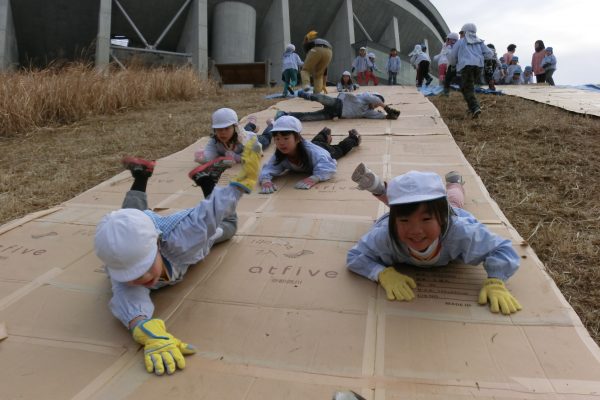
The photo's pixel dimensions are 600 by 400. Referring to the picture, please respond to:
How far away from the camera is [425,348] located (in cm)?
155

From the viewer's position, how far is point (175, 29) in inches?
631

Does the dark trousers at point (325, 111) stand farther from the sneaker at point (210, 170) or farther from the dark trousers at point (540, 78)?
the dark trousers at point (540, 78)

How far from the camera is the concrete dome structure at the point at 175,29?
13547mm

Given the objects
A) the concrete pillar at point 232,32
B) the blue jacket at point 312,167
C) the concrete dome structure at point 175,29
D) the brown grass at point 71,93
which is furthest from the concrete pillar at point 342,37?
the blue jacket at point 312,167

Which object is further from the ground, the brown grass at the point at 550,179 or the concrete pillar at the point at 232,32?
the concrete pillar at the point at 232,32

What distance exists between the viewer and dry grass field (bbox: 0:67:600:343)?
2408 millimetres

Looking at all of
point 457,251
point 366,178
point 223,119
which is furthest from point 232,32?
point 457,251

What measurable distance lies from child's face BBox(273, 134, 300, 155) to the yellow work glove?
146 centimetres

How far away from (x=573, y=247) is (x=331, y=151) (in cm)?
234

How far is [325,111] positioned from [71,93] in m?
4.11

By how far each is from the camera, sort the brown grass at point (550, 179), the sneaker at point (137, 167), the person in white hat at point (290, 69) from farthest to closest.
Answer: the person in white hat at point (290, 69)
the sneaker at point (137, 167)
the brown grass at point (550, 179)

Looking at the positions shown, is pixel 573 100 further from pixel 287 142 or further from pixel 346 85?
pixel 287 142

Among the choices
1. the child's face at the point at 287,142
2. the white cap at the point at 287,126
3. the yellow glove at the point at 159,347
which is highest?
the white cap at the point at 287,126

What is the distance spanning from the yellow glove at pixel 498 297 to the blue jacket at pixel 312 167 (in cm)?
196
